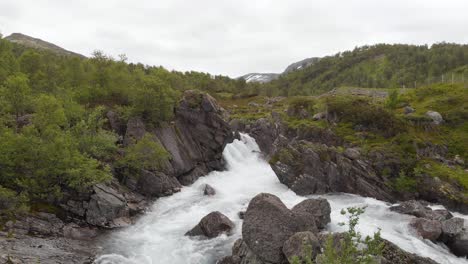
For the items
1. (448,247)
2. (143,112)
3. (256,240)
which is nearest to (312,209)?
(256,240)

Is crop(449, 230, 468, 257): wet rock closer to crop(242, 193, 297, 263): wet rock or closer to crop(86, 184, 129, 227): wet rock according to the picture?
crop(242, 193, 297, 263): wet rock

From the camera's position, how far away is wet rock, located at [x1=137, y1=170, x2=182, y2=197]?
168 ft

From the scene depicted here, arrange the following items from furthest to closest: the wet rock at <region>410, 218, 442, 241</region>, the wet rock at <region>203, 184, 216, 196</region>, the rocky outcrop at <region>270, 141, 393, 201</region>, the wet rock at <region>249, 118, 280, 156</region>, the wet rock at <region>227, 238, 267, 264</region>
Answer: the wet rock at <region>249, 118, 280, 156</region>, the rocky outcrop at <region>270, 141, 393, 201</region>, the wet rock at <region>203, 184, 216, 196</region>, the wet rock at <region>410, 218, 442, 241</region>, the wet rock at <region>227, 238, 267, 264</region>

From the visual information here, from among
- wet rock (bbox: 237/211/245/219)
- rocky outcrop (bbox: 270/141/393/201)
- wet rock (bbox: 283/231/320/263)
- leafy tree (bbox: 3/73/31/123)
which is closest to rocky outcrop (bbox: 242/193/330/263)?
wet rock (bbox: 283/231/320/263)

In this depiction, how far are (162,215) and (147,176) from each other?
7872mm

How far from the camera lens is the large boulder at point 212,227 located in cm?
3831

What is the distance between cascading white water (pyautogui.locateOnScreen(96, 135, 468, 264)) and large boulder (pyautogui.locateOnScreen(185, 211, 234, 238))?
0.77 metres

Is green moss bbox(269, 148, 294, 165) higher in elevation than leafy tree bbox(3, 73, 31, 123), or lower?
lower

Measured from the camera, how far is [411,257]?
3097cm

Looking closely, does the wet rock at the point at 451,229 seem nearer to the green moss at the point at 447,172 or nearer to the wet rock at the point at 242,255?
the green moss at the point at 447,172

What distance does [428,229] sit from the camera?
3834 centimetres

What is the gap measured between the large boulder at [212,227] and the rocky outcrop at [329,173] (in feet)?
65.4

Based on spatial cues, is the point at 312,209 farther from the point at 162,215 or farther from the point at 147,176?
the point at 147,176

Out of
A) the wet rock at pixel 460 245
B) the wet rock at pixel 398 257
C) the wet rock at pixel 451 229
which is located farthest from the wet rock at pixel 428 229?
the wet rock at pixel 398 257
